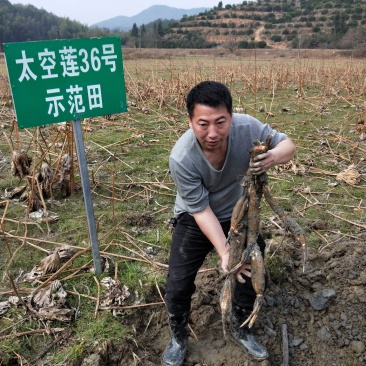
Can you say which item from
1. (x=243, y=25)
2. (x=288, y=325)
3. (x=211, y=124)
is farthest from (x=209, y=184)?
(x=243, y=25)

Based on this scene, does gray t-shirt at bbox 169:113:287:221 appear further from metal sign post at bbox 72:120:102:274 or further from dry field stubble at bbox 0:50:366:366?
dry field stubble at bbox 0:50:366:366

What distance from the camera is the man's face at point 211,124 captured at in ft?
4.59

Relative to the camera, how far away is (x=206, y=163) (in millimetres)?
1570

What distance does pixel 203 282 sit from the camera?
2279 millimetres

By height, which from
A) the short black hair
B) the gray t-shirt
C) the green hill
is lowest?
the gray t-shirt

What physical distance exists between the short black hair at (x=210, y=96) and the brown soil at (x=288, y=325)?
1227 millimetres

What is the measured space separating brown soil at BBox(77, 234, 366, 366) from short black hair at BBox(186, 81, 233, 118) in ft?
4.03

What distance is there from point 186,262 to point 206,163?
0.52 meters

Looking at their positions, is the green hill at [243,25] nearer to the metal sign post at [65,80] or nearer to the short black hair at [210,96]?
the metal sign post at [65,80]

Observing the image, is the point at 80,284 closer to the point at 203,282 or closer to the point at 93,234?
the point at 93,234

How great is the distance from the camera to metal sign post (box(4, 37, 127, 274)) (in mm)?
1699

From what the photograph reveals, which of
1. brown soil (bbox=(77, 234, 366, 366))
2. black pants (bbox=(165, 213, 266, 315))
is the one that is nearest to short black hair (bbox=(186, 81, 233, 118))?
black pants (bbox=(165, 213, 266, 315))

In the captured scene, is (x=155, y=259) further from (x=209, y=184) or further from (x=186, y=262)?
(x=209, y=184)

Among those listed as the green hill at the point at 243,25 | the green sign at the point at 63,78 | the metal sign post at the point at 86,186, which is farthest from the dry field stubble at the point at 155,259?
the green hill at the point at 243,25
